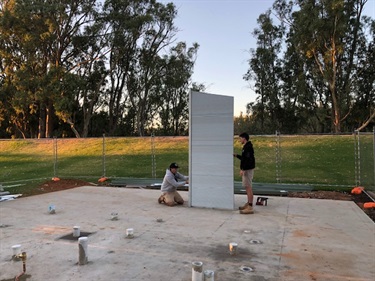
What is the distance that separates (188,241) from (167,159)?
1503cm

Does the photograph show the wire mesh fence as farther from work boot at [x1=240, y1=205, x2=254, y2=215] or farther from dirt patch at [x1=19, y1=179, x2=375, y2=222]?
work boot at [x1=240, y1=205, x2=254, y2=215]

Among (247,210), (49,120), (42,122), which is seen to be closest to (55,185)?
(247,210)

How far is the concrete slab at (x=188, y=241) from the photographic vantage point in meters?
4.08

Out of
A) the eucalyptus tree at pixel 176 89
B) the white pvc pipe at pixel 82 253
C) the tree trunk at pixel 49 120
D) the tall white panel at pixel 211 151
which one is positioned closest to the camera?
the white pvc pipe at pixel 82 253

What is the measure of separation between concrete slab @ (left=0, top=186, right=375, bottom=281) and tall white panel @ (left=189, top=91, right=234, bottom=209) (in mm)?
412

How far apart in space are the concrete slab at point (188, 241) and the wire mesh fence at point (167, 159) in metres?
4.16

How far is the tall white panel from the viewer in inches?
312

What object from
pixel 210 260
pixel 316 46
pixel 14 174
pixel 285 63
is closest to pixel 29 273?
pixel 210 260

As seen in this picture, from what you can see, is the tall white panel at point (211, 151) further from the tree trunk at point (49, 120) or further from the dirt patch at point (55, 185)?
the tree trunk at point (49, 120)

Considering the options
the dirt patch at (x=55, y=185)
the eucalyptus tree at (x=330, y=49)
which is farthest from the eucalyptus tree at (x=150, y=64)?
the dirt patch at (x=55, y=185)

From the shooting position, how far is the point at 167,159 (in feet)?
66.6

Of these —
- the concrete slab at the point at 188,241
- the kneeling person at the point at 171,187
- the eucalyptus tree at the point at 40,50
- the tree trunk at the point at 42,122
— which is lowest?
the concrete slab at the point at 188,241

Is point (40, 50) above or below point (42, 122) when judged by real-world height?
above

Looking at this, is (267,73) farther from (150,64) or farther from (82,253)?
(82,253)
